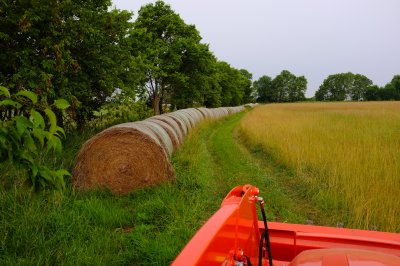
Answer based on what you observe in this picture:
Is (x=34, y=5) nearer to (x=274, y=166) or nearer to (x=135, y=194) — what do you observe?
(x=135, y=194)

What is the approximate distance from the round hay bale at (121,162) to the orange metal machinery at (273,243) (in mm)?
4050

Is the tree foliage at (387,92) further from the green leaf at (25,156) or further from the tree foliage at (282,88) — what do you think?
the green leaf at (25,156)

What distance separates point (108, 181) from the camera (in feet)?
22.7

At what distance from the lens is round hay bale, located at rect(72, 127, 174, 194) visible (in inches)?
273

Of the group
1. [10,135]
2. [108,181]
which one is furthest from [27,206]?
[10,135]

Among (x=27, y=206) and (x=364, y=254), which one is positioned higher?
(x=364, y=254)

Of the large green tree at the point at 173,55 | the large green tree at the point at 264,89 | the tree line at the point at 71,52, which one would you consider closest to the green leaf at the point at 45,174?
the tree line at the point at 71,52

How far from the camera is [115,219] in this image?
5422 mm

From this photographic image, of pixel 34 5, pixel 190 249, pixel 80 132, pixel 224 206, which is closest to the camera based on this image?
pixel 190 249

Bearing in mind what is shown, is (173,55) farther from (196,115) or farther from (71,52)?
(71,52)

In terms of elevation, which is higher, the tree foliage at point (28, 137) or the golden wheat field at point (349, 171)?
the tree foliage at point (28, 137)

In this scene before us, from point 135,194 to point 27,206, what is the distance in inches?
79.8

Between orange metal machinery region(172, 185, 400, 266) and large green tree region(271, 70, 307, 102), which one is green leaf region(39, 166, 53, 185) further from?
large green tree region(271, 70, 307, 102)

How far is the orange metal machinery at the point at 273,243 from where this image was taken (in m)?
1.92
